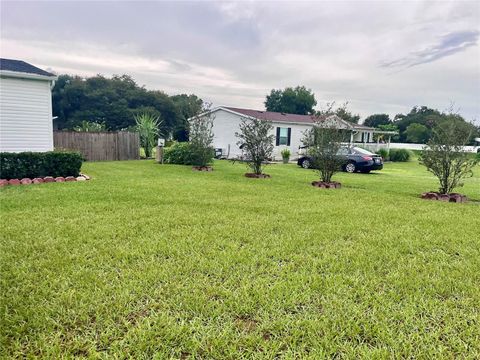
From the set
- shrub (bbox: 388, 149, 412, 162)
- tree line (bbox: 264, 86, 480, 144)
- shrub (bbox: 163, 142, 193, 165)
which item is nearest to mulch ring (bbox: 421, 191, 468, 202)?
shrub (bbox: 163, 142, 193, 165)

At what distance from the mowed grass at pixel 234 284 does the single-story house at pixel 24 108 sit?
18.6 ft

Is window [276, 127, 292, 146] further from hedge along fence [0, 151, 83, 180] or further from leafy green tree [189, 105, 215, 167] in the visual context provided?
hedge along fence [0, 151, 83, 180]

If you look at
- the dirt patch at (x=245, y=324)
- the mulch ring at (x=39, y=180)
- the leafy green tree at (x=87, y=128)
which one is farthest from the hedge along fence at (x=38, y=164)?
the leafy green tree at (x=87, y=128)

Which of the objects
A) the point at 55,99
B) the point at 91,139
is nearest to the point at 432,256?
the point at 91,139

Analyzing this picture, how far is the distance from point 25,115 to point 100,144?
22.9 feet

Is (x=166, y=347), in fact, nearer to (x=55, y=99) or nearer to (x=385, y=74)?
(x=385, y=74)

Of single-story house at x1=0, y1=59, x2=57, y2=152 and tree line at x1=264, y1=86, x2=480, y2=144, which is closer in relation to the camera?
single-story house at x1=0, y1=59, x2=57, y2=152

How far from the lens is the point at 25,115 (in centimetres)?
1026

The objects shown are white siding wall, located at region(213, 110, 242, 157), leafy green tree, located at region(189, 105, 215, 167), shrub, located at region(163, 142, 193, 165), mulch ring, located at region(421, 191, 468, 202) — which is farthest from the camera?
white siding wall, located at region(213, 110, 242, 157)

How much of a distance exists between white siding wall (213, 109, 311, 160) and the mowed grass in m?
16.4

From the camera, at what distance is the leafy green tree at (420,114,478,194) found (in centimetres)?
807

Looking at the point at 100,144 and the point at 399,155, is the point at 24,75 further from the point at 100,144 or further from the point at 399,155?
the point at 399,155

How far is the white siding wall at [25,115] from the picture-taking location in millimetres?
9969

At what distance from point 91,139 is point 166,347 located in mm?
16738
